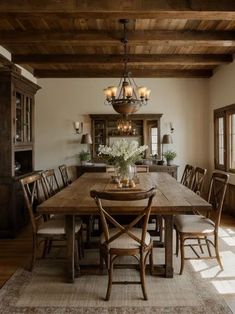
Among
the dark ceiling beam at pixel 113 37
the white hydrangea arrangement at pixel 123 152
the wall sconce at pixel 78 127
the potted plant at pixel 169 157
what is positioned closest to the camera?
the white hydrangea arrangement at pixel 123 152

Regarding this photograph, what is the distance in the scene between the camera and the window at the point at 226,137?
6214 mm

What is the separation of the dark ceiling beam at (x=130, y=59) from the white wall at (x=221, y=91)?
338 millimetres

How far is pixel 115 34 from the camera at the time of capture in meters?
4.64

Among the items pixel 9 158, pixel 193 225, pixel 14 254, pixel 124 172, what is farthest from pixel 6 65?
pixel 193 225

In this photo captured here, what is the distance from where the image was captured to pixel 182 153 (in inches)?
295

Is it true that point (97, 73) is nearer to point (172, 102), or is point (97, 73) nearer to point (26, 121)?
point (172, 102)

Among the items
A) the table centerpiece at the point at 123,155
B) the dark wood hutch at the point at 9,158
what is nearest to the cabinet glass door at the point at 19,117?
the dark wood hutch at the point at 9,158

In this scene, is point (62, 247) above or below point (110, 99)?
below

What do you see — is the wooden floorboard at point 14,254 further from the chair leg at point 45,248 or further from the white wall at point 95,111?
the white wall at point 95,111

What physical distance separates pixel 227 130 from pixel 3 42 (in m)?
4.37

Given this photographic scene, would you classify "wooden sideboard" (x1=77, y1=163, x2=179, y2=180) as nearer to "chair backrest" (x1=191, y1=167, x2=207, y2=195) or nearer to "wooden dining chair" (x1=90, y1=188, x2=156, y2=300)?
"chair backrest" (x1=191, y1=167, x2=207, y2=195)

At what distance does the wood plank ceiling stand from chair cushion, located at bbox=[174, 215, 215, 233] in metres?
2.33

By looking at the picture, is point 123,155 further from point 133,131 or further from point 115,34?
point 133,131

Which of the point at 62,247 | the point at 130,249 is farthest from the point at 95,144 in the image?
the point at 130,249
